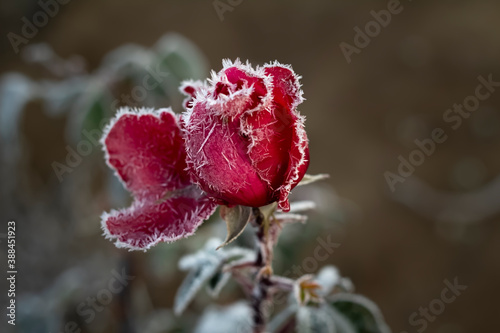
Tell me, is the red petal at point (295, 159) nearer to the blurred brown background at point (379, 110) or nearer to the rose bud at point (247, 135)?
the rose bud at point (247, 135)

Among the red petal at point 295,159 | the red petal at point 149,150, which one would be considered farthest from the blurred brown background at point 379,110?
the red petal at point 295,159

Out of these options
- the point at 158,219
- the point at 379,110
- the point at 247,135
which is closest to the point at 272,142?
the point at 247,135

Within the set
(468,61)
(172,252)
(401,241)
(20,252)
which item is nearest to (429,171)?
(401,241)

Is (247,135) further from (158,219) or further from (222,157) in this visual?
(158,219)

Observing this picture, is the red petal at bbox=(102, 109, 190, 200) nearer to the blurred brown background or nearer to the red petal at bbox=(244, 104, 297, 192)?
the red petal at bbox=(244, 104, 297, 192)

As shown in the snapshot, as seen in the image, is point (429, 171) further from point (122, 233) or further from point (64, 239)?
point (122, 233)
